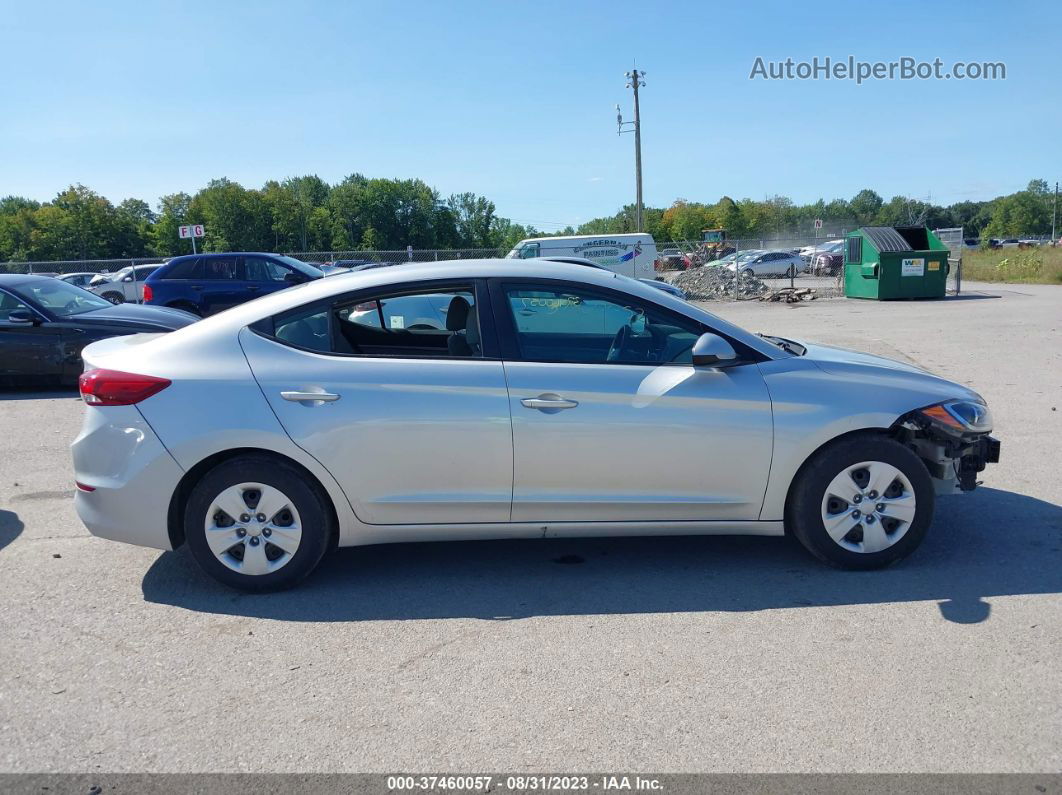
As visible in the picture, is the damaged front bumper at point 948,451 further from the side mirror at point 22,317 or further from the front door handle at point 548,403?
the side mirror at point 22,317

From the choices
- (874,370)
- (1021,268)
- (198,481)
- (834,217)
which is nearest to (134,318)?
(198,481)

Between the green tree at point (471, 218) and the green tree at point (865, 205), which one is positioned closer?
the green tree at point (471, 218)

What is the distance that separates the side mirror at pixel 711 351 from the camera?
4.19m

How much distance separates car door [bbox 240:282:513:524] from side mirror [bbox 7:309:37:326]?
23.9 feet

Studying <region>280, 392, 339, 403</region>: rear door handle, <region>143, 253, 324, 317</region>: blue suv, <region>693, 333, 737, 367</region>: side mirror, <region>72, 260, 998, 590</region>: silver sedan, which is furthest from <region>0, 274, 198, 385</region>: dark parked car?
<region>693, 333, 737, 367</region>: side mirror

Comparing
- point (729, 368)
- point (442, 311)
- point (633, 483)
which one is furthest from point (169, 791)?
point (729, 368)

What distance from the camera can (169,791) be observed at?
278cm

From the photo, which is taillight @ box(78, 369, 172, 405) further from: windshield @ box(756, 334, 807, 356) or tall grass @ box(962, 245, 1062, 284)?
tall grass @ box(962, 245, 1062, 284)

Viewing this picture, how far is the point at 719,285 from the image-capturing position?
29.2m

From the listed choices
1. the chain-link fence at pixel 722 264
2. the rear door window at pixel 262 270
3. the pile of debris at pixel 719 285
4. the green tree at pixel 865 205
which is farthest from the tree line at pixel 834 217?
the rear door window at pixel 262 270

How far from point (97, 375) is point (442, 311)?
1.79m

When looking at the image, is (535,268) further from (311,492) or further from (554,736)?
(554,736)

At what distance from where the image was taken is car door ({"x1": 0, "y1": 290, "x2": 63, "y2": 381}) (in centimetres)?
1007

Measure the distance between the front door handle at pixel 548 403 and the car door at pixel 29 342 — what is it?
8123 mm
